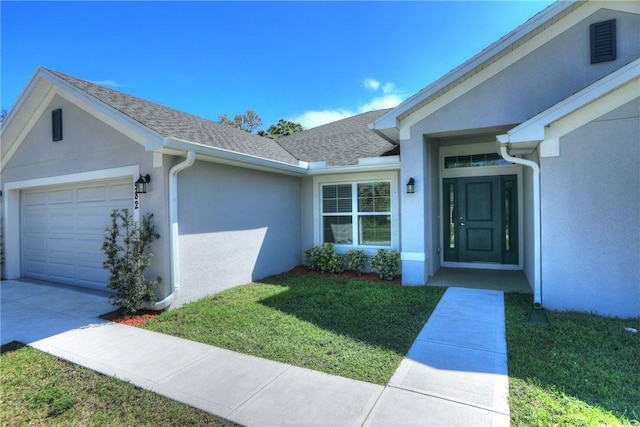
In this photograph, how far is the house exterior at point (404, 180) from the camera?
517 centimetres

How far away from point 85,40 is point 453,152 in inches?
439

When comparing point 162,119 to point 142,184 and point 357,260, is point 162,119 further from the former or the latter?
point 357,260

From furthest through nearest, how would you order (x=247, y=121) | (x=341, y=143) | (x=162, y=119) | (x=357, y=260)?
1. (x=247, y=121)
2. (x=341, y=143)
3. (x=357, y=260)
4. (x=162, y=119)

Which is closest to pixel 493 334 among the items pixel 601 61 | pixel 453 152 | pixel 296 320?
pixel 296 320

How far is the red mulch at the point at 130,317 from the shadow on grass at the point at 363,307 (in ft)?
6.44

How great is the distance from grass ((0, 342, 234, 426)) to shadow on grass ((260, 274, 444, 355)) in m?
2.34

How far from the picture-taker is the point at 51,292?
7293mm

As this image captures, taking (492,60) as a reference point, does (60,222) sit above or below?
below

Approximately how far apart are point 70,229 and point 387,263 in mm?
7714

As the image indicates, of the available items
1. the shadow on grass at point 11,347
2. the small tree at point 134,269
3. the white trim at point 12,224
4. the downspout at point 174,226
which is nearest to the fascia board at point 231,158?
the downspout at point 174,226

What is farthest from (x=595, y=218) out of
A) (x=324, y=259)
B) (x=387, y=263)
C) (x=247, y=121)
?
(x=247, y=121)

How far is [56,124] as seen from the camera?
7664mm

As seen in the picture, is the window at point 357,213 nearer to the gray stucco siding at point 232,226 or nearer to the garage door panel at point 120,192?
the gray stucco siding at point 232,226

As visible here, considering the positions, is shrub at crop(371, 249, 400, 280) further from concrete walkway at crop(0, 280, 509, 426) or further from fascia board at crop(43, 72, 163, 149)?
fascia board at crop(43, 72, 163, 149)
